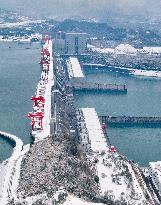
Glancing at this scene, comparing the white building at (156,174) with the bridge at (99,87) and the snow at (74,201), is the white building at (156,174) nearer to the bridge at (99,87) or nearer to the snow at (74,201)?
the snow at (74,201)

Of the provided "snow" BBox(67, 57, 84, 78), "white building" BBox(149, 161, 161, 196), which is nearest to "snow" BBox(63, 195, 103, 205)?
"white building" BBox(149, 161, 161, 196)

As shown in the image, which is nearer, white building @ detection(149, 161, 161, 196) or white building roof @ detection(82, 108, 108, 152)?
white building @ detection(149, 161, 161, 196)

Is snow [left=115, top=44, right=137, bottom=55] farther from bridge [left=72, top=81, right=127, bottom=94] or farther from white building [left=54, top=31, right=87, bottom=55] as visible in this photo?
bridge [left=72, top=81, right=127, bottom=94]

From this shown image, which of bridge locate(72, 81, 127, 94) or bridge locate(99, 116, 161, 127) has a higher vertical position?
bridge locate(72, 81, 127, 94)

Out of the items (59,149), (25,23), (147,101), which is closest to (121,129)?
(147,101)

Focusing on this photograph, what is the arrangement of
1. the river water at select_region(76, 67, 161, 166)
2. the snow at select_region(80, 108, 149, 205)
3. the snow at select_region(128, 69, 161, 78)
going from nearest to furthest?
the snow at select_region(80, 108, 149, 205), the river water at select_region(76, 67, 161, 166), the snow at select_region(128, 69, 161, 78)

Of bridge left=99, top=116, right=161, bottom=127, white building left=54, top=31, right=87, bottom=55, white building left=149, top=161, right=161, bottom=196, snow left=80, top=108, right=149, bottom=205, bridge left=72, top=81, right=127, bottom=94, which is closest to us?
snow left=80, top=108, right=149, bottom=205

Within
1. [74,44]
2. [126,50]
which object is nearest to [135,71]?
[126,50]
